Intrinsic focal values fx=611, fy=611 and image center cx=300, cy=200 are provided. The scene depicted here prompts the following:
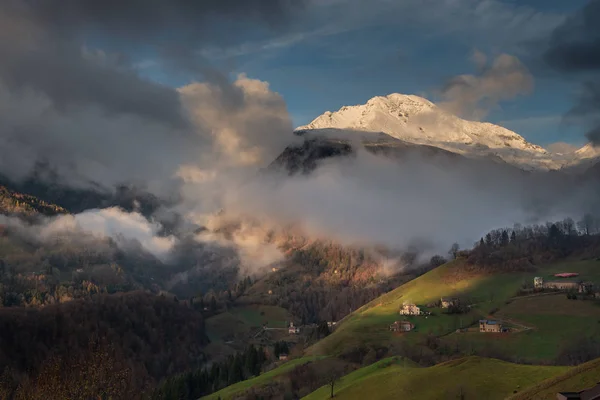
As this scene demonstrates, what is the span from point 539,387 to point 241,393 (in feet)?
354

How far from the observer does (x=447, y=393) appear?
112625mm

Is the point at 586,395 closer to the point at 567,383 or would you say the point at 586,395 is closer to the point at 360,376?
the point at 567,383

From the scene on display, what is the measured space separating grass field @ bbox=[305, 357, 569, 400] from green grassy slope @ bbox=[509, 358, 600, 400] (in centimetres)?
1118

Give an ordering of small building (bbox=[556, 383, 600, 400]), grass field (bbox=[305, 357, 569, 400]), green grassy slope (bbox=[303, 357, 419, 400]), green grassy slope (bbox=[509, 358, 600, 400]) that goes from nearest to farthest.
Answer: small building (bbox=[556, 383, 600, 400])
green grassy slope (bbox=[509, 358, 600, 400])
grass field (bbox=[305, 357, 569, 400])
green grassy slope (bbox=[303, 357, 419, 400])

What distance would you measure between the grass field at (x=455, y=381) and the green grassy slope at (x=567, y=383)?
36.7ft

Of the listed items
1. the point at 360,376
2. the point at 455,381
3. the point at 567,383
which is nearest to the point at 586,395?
the point at 567,383

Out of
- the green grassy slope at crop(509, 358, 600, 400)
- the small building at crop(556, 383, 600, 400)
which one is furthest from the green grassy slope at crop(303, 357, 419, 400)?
the small building at crop(556, 383, 600, 400)

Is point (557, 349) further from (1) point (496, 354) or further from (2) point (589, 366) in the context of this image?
(2) point (589, 366)

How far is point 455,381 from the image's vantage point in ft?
381

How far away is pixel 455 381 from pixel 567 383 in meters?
28.9

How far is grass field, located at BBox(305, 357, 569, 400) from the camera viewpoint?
357ft

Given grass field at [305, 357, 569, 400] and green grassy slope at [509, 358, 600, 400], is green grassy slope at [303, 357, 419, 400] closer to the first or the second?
grass field at [305, 357, 569, 400]

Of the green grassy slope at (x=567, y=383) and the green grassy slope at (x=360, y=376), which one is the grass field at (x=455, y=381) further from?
the green grassy slope at (x=567, y=383)

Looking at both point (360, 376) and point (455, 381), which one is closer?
point (455, 381)
